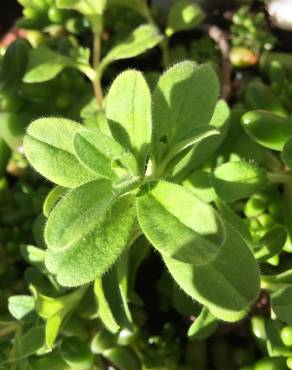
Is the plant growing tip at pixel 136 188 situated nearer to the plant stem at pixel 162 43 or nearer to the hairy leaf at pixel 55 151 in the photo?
the hairy leaf at pixel 55 151

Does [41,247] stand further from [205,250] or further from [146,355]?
[205,250]

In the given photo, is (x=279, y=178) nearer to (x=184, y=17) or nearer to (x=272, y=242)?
(x=272, y=242)

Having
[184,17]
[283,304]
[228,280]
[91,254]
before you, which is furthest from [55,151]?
[184,17]

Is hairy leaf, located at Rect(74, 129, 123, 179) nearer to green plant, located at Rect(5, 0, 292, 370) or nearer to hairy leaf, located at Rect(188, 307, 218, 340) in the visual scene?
green plant, located at Rect(5, 0, 292, 370)

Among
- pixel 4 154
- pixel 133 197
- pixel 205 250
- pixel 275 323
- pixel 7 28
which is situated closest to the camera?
pixel 205 250

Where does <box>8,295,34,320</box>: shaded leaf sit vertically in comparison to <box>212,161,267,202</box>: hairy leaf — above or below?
below

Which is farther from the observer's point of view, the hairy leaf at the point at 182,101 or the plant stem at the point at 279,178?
the plant stem at the point at 279,178

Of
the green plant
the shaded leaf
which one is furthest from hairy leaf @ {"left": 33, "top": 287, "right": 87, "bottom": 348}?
the shaded leaf

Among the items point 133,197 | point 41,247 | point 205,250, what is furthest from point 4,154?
point 205,250

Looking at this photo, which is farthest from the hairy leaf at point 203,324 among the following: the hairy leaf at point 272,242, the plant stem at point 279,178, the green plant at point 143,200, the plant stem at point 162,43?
the plant stem at point 162,43

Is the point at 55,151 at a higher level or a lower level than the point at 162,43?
higher

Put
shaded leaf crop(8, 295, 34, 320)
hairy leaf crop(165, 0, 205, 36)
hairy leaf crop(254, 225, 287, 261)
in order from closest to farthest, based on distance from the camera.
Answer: hairy leaf crop(254, 225, 287, 261) → shaded leaf crop(8, 295, 34, 320) → hairy leaf crop(165, 0, 205, 36)
